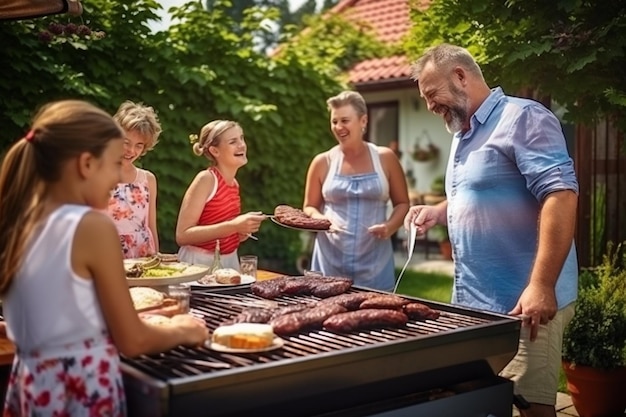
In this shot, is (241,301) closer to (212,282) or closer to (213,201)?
(212,282)

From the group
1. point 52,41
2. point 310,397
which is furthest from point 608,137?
point 310,397

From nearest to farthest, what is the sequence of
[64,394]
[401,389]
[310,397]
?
1. [64,394]
2. [310,397]
3. [401,389]

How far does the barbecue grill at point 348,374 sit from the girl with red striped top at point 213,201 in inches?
48.2

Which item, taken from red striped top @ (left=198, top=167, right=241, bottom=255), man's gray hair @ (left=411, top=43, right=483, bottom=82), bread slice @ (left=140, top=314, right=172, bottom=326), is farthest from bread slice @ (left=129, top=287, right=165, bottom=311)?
man's gray hair @ (left=411, top=43, right=483, bottom=82)

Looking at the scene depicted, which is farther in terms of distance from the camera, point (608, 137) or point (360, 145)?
point (608, 137)

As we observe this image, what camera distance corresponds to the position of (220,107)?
24.6ft

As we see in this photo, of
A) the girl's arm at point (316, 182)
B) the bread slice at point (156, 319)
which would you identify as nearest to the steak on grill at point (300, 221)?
the girl's arm at point (316, 182)

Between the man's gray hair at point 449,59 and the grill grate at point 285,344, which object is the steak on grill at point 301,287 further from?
the man's gray hair at point 449,59

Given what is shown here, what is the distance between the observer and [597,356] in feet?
14.2

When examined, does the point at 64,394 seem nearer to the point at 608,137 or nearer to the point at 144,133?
the point at 144,133

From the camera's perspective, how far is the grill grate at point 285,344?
2076mm

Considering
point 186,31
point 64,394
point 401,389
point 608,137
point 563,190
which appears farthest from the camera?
point 186,31

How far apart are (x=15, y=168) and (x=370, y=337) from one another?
3.86ft

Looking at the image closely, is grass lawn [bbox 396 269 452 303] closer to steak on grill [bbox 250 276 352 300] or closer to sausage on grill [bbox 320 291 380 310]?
steak on grill [bbox 250 276 352 300]
